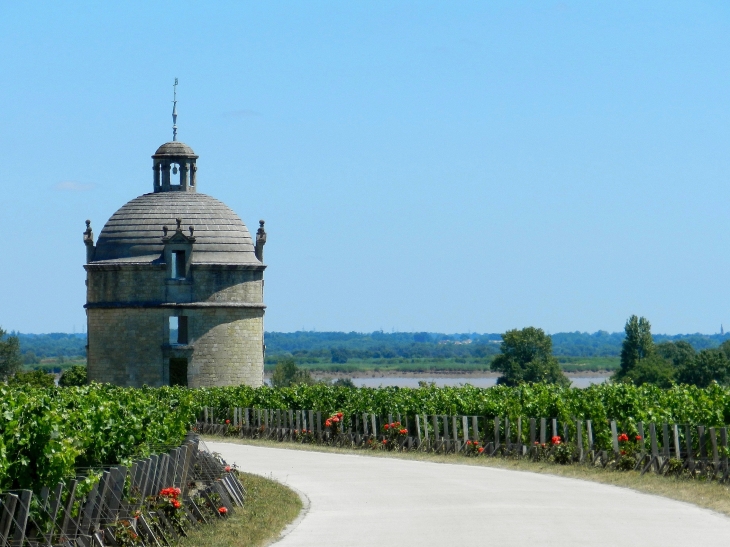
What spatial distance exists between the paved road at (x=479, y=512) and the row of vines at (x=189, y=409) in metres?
3.29

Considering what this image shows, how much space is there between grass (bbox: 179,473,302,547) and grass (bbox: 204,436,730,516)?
6.73 m

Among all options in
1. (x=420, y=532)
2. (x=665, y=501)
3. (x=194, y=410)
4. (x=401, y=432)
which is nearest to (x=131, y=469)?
(x=420, y=532)

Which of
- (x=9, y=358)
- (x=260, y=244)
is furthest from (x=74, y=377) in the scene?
(x=9, y=358)

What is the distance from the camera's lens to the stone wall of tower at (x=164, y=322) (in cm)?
6059

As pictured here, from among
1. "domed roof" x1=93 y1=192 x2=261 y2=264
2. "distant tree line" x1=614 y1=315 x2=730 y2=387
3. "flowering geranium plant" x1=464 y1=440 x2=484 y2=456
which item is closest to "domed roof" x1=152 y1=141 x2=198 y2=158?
"domed roof" x1=93 y1=192 x2=261 y2=264

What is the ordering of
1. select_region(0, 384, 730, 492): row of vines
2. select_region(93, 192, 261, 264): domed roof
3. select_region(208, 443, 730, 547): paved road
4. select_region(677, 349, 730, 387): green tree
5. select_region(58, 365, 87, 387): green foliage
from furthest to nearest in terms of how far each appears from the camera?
1. select_region(677, 349, 730, 387): green tree
2. select_region(58, 365, 87, 387): green foliage
3. select_region(93, 192, 261, 264): domed roof
4. select_region(208, 443, 730, 547): paved road
5. select_region(0, 384, 730, 492): row of vines

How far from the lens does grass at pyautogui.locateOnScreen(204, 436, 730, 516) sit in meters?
24.0

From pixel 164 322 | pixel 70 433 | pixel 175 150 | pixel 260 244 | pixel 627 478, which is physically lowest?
pixel 627 478

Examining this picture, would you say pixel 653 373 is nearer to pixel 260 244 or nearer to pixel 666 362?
pixel 666 362

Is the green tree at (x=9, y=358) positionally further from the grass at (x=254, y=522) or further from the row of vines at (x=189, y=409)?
the grass at (x=254, y=522)

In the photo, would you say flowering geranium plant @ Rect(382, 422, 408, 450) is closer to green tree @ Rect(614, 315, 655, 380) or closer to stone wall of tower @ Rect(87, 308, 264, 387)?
stone wall of tower @ Rect(87, 308, 264, 387)

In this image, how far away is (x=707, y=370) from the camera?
92.6 meters

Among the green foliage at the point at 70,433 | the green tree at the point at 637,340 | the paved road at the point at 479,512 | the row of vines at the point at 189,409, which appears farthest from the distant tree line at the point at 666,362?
the green foliage at the point at 70,433

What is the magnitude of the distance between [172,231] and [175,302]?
3394 millimetres
